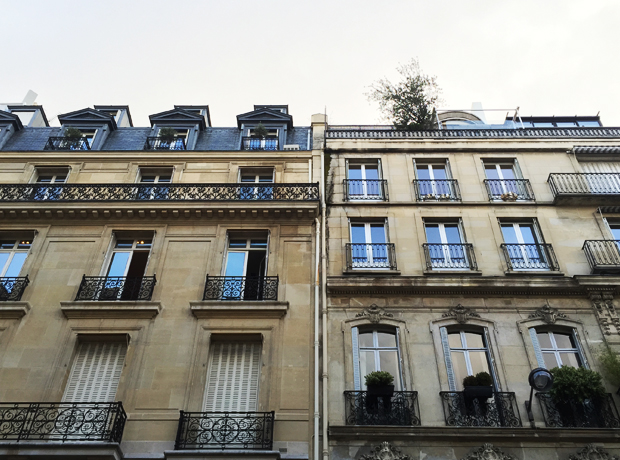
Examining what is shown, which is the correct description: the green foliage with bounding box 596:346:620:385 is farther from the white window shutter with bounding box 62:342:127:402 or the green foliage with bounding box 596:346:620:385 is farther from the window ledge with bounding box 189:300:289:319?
the white window shutter with bounding box 62:342:127:402

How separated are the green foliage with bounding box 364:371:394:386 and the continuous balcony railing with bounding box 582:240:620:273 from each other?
245 inches

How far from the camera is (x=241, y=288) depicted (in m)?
12.8

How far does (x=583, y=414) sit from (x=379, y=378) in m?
4.20

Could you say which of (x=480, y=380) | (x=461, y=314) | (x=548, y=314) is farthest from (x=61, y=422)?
(x=548, y=314)

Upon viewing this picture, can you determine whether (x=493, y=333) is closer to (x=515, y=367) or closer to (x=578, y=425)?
(x=515, y=367)

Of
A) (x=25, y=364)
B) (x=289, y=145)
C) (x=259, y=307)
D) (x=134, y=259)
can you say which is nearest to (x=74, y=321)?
(x=25, y=364)

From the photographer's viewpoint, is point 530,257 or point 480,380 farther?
point 530,257

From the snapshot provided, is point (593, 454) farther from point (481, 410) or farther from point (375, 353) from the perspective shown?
point (375, 353)

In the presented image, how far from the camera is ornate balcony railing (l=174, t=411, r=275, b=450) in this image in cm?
1014

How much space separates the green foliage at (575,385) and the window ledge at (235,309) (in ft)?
19.9

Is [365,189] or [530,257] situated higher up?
[365,189]

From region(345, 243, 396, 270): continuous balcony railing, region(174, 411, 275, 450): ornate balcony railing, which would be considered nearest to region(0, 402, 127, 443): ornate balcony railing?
region(174, 411, 275, 450): ornate balcony railing

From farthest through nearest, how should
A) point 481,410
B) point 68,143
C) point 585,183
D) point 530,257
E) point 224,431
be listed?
point 68,143, point 585,183, point 530,257, point 481,410, point 224,431

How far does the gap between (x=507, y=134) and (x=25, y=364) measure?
14989 mm
